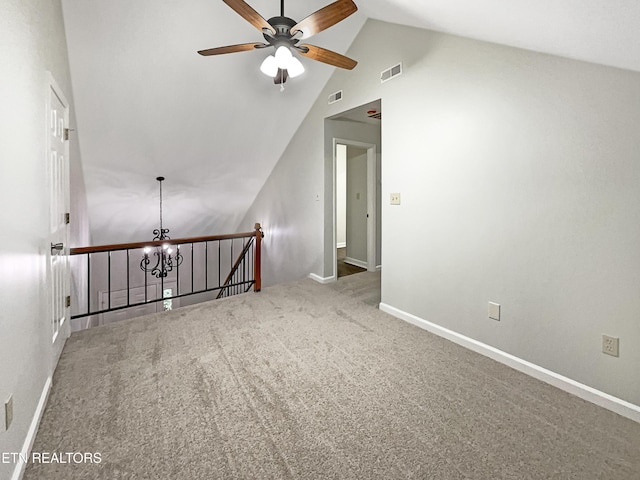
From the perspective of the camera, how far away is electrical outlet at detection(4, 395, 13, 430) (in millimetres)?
1325

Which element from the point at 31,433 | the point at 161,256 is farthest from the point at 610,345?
the point at 161,256

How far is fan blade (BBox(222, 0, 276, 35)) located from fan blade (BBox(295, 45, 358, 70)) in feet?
0.90

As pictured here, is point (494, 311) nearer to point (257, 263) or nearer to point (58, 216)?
point (257, 263)

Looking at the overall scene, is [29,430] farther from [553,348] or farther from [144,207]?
[144,207]

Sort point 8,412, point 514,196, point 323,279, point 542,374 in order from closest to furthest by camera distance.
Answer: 1. point 8,412
2. point 542,374
3. point 514,196
4. point 323,279

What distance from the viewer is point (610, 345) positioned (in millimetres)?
1964

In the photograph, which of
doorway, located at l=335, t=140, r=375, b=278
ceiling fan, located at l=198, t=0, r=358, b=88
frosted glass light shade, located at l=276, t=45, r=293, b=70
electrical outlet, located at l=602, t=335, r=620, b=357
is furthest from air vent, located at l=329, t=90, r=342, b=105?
electrical outlet, located at l=602, t=335, r=620, b=357

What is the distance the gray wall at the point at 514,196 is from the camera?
1.91 m

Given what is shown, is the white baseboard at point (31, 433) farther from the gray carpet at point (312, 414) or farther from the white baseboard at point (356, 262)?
the white baseboard at point (356, 262)

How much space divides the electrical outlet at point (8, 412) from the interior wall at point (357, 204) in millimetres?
4916

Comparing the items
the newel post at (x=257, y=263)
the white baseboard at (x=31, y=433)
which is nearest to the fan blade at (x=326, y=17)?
the newel post at (x=257, y=263)

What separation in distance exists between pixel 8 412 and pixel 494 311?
2994 mm

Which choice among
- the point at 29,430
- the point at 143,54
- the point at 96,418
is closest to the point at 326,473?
the point at 96,418

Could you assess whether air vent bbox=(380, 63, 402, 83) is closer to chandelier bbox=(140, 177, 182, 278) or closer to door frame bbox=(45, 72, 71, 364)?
door frame bbox=(45, 72, 71, 364)
